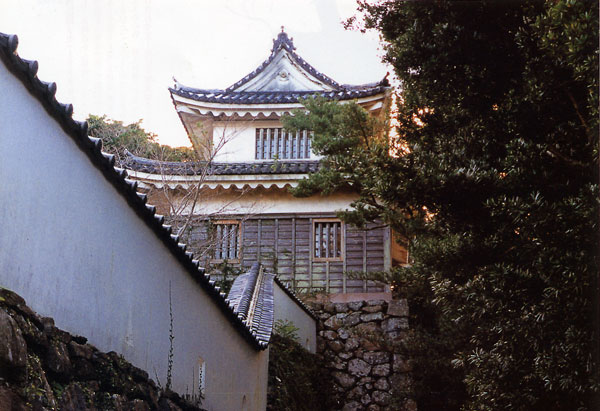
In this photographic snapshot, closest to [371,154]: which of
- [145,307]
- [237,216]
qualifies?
[145,307]

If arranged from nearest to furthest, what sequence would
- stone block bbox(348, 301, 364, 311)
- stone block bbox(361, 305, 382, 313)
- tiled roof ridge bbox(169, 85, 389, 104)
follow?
stone block bbox(361, 305, 382, 313)
stone block bbox(348, 301, 364, 311)
tiled roof ridge bbox(169, 85, 389, 104)

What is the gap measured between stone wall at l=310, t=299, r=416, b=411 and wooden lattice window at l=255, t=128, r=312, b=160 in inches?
195

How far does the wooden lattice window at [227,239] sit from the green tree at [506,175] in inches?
365

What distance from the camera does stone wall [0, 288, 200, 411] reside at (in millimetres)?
3865

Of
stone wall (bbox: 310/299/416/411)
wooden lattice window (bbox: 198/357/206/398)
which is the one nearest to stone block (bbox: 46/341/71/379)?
wooden lattice window (bbox: 198/357/206/398)

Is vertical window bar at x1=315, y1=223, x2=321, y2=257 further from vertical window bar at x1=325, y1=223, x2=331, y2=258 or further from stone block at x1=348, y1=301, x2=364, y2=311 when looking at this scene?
stone block at x1=348, y1=301, x2=364, y2=311

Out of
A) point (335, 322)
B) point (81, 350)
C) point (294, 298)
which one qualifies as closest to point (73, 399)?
point (81, 350)

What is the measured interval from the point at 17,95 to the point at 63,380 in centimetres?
174

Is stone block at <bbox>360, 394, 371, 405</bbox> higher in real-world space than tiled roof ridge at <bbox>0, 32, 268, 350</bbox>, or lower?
lower

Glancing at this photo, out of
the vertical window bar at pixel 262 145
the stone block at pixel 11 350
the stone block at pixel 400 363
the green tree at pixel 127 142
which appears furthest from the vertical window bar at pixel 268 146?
the stone block at pixel 11 350

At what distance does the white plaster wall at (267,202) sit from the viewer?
18.4 m

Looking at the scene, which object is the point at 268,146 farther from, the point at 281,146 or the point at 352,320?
the point at 352,320

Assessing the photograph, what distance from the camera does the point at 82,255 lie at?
5348mm

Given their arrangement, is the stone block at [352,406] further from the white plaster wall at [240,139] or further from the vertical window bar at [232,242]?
the white plaster wall at [240,139]
